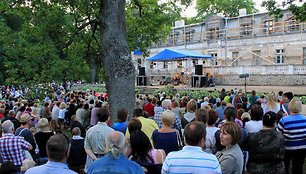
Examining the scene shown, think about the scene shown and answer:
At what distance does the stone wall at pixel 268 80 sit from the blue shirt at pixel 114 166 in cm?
2766

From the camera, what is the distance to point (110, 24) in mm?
9172

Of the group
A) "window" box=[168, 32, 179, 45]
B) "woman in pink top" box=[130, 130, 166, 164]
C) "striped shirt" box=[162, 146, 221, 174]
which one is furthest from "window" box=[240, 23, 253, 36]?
"striped shirt" box=[162, 146, 221, 174]

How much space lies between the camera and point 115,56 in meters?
9.10

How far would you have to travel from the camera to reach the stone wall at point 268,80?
28.3 m

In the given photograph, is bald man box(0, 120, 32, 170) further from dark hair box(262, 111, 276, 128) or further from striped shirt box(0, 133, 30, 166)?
dark hair box(262, 111, 276, 128)

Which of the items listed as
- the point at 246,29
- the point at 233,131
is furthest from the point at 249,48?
the point at 233,131

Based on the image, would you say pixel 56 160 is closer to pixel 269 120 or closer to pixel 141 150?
pixel 141 150

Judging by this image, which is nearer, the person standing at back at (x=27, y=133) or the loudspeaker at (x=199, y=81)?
the person standing at back at (x=27, y=133)

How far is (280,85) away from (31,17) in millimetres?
23621

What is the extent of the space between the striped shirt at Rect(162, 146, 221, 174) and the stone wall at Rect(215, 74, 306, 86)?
89.9 ft

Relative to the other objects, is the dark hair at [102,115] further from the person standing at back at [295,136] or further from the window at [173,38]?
the window at [173,38]

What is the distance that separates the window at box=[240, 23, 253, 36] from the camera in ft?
129

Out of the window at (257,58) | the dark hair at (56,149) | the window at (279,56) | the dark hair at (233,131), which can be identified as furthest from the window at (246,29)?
the dark hair at (56,149)

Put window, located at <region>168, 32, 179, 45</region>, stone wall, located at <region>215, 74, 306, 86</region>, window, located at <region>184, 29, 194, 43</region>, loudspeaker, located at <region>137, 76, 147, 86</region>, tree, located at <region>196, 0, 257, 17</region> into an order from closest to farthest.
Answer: stone wall, located at <region>215, 74, 306, 86</region>, loudspeaker, located at <region>137, 76, 147, 86</region>, window, located at <region>184, 29, 194, 43</region>, window, located at <region>168, 32, 179, 45</region>, tree, located at <region>196, 0, 257, 17</region>
